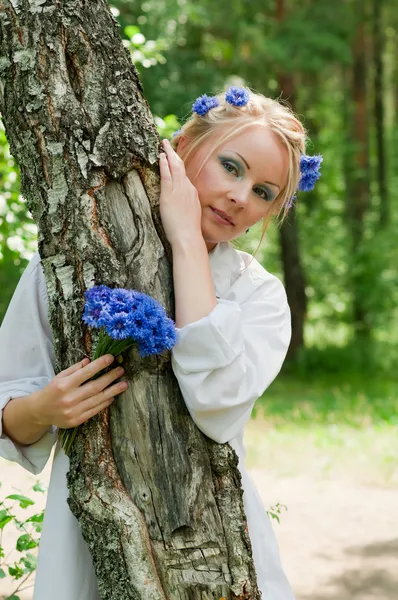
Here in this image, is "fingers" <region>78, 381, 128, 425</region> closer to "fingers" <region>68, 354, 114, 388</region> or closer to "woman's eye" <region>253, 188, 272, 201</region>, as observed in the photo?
"fingers" <region>68, 354, 114, 388</region>

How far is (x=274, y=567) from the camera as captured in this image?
224 centimetres

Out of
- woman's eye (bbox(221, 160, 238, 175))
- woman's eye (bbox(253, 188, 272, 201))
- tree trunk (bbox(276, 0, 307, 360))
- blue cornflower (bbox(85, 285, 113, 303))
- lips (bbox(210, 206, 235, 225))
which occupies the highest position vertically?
tree trunk (bbox(276, 0, 307, 360))

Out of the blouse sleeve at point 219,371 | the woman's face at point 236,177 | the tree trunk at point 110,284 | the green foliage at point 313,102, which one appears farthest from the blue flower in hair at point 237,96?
the green foliage at point 313,102

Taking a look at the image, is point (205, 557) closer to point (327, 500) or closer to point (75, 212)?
point (75, 212)

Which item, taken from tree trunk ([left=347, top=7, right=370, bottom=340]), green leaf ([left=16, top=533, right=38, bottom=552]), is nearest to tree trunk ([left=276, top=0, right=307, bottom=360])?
tree trunk ([left=347, top=7, right=370, bottom=340])

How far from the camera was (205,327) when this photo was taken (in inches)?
72.4

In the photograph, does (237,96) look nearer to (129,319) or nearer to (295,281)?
(129,319)

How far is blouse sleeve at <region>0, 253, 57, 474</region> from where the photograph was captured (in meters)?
2.10

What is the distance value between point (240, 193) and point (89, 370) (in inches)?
27.0

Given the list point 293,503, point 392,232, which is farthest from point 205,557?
point 392,232

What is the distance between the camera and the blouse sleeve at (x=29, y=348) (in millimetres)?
2096

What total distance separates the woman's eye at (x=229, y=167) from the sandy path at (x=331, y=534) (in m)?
2.39

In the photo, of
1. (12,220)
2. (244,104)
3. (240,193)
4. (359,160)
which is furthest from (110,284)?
(359,160)

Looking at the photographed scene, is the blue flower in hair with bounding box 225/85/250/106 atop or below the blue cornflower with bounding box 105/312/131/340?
atop
